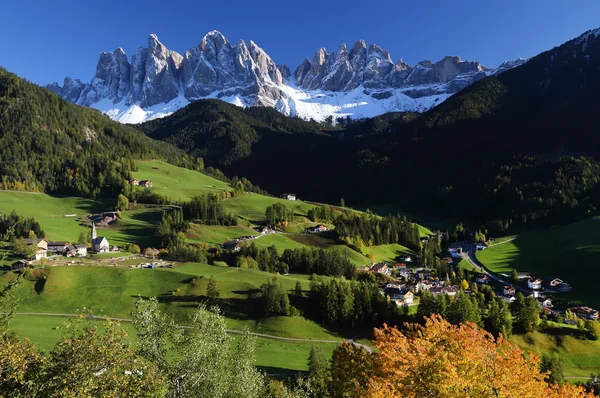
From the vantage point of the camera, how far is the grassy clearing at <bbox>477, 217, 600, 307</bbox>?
4350 inches

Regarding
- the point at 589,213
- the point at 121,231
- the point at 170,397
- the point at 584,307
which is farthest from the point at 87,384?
the point at 589,213

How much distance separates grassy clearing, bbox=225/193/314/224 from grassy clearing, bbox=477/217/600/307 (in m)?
78.4

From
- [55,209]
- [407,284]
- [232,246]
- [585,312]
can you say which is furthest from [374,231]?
[55,209]

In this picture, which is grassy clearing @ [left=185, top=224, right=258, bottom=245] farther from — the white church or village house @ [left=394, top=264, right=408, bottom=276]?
village house @ [left=394, top=264, right=408, bottom=276]

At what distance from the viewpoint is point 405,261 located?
141375mm

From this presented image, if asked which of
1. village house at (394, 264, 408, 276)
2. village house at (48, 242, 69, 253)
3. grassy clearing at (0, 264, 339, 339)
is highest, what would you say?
village house at (48, 242, 69, 253)

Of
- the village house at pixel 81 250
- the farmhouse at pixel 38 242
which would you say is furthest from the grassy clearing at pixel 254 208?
the farmhouse at pixel 38 242

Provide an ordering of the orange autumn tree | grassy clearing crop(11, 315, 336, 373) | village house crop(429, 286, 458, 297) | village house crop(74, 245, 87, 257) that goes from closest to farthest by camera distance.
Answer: the orange autumn tree < grassy clearing crop(11, 315, 336, 373) < village house crop(429, 286, 458, 297) < village house crop(74, 245, 87, 257)

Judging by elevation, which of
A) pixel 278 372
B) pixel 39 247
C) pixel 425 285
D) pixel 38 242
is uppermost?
pixel 38 242

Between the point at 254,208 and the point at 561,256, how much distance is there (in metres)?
122

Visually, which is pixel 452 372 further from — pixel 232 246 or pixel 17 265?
pixel 232 246

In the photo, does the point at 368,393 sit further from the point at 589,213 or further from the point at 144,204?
the point at 589,213

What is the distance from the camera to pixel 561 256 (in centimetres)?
13050

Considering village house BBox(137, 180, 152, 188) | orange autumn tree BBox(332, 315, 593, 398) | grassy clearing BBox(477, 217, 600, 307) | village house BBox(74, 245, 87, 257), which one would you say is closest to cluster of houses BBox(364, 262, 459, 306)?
→ grassy clearing BBox(477, 217, 600, 307)
